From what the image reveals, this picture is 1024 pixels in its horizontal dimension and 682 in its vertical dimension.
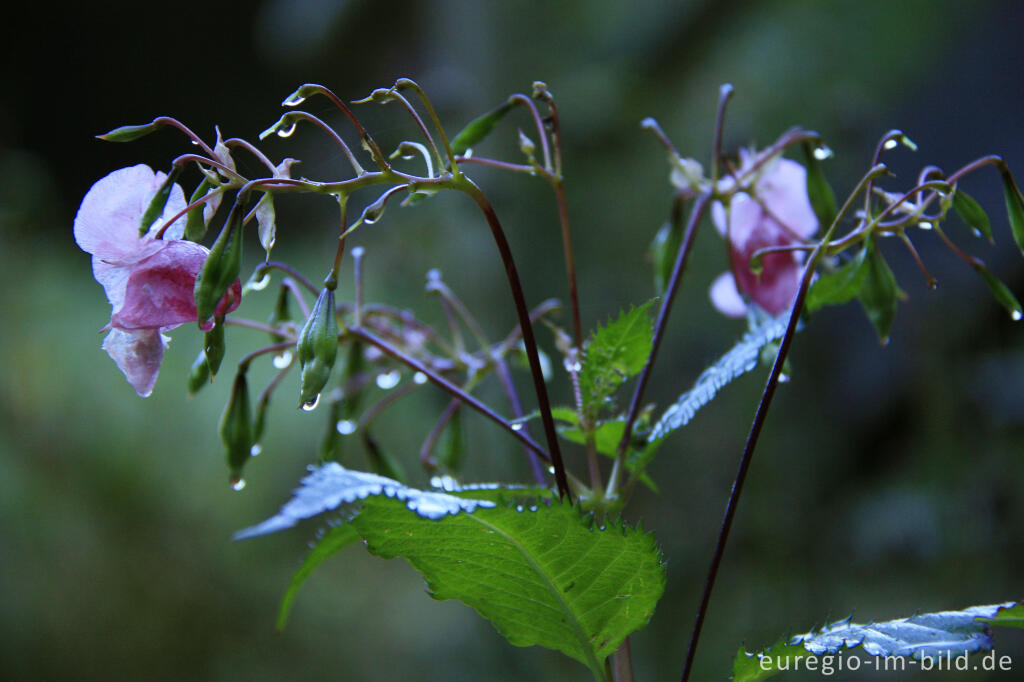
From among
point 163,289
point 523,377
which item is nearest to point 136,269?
point 163,289

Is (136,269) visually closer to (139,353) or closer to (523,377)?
(139,353)

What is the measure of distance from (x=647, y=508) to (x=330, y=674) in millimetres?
834

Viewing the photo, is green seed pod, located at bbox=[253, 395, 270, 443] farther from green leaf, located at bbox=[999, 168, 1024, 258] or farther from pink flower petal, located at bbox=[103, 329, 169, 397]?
green leaf, located at bbox=[999, 168, 1024, 258]

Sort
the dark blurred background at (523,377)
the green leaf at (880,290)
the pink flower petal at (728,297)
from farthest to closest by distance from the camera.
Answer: the dark blurred background at (523,377)
the pink flower petal at (728,297)
the green leaf at (880,290)

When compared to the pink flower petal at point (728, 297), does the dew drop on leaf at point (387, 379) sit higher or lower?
lower

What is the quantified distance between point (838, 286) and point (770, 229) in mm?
70

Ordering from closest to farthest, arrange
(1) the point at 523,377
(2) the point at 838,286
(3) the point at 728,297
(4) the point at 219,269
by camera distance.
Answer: (4) the point at 219,269, (2) the point at 838,286, (3) the point at 728,297, (1) the point at 523,377

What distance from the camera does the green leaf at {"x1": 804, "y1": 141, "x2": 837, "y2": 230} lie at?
0.40 metres

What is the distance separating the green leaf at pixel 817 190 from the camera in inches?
15.7

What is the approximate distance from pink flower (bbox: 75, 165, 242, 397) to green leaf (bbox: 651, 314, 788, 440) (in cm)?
18

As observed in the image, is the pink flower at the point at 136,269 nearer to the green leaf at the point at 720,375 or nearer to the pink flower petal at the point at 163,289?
the pink flower petal at the point at 163,289

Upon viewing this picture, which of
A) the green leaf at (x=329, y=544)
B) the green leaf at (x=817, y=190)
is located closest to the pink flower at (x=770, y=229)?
the green leaf at (x=817, y=190)

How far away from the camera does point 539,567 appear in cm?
30

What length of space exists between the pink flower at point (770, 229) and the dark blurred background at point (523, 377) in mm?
495
